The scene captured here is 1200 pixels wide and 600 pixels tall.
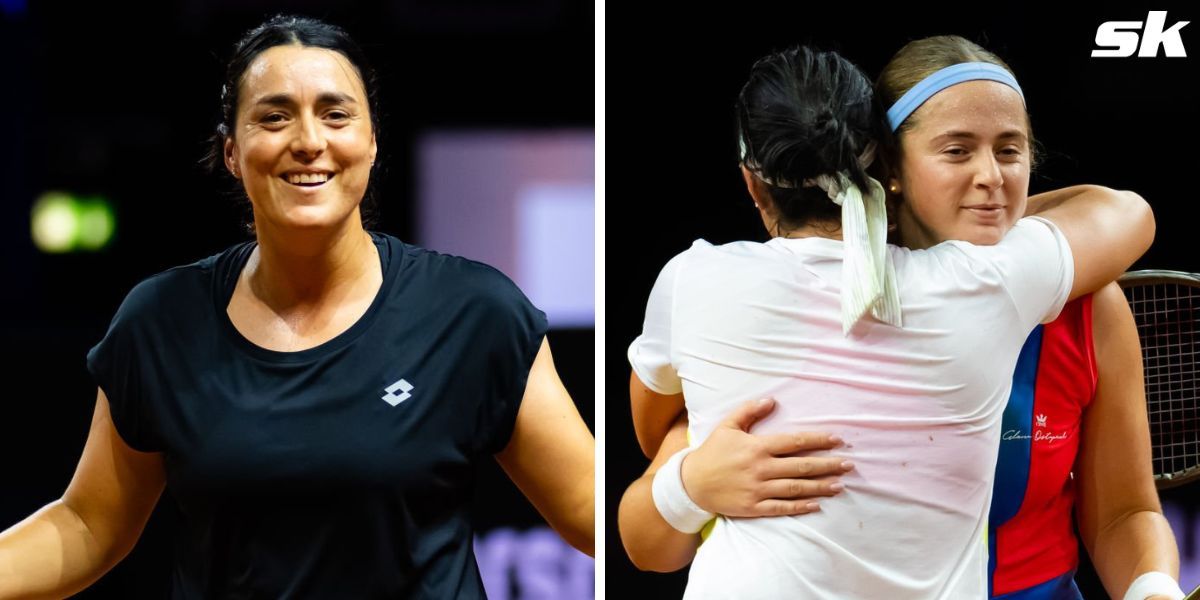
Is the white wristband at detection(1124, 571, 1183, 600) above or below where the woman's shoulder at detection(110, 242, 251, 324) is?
below

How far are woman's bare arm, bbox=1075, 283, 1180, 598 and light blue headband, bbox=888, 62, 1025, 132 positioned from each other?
39cm

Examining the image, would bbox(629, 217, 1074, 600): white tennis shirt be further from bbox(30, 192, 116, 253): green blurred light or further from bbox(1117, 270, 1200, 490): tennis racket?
bbox(30, 192, 116, 253): green blurred light

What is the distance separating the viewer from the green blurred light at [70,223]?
3.12 metres

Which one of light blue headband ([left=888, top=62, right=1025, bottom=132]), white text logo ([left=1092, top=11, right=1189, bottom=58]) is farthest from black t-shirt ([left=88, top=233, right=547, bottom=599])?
white text logo ([left=1092, top=11, right=1189, bottom=58])

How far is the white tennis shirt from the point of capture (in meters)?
Result: 2.08

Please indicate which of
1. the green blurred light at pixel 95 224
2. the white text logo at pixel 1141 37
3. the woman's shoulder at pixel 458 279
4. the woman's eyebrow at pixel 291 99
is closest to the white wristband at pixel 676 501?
the woman's shoulder at pixel 458 279

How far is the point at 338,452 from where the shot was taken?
2139mm

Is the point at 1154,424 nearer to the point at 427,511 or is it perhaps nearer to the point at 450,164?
the point at 427,511

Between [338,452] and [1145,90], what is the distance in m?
1.50

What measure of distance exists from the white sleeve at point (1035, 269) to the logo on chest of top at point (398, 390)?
92cm

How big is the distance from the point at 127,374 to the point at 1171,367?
1.74 meters

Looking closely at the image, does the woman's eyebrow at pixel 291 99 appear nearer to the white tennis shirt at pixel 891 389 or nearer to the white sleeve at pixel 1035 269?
the white tennis shirt at pixel 891 389

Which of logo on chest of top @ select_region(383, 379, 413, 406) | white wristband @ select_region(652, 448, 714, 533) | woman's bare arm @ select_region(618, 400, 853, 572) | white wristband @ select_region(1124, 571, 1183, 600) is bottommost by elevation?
white wristband @ select_region(1124, 571, 1183, 600)

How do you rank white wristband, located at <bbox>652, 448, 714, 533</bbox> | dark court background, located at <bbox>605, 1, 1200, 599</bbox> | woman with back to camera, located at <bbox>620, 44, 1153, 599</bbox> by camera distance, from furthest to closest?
dark court background, located at <bbox>605, 1, 1200, 599</bbox> → white wristband, located at <bbox>652, 448, 714, 533</bbox> → woman with back to camera, located at <bbox>620, 44, 1153, 599</bbox>
